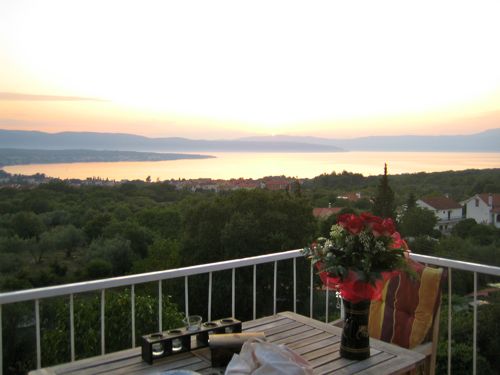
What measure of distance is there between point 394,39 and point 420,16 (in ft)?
4.01

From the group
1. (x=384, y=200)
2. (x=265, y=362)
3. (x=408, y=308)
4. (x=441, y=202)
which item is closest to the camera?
(x=265, y=362)

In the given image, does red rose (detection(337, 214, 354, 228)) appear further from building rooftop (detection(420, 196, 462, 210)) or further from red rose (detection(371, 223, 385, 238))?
building rooftop (detection(420, 196, 462, 210))

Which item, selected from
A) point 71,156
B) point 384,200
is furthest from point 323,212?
point 71,156

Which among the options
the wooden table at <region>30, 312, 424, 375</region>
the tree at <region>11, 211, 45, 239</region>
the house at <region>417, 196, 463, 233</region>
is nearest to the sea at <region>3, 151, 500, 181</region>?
the house at <region>417, 196, 463, 233</region>

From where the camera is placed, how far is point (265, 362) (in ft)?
4.19

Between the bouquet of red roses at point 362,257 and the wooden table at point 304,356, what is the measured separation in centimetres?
24

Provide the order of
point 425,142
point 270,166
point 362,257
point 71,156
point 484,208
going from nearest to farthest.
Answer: point 362,257 → point 71,156 → point 484,208 → point 425,142 → point 270,166

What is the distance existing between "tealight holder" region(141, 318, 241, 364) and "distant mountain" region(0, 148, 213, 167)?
10.7 meters

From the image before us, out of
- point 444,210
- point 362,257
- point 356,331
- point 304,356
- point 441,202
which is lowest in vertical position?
point 444,210

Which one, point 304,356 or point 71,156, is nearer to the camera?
point 304,356

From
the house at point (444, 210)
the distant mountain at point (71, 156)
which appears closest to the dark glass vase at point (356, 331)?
the distant mountain at point (71, 156)

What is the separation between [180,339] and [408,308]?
→ 1.14 m

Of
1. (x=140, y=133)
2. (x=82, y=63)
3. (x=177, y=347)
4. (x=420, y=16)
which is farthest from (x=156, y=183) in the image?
(x=177, y=347)

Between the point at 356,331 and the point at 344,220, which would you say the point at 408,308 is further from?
the point at 344,220
